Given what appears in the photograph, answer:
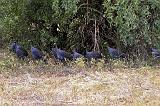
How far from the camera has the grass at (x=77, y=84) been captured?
8.22 m

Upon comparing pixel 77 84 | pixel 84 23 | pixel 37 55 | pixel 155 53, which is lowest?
pixel 77 84

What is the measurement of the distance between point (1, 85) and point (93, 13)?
3.65 m

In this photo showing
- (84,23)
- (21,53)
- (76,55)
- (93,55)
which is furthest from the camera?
(84,23)

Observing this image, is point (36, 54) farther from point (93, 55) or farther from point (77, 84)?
point (77, 84)

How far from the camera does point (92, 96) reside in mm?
8406

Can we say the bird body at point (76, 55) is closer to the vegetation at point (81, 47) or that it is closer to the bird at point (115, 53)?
the vegetation at point (81, 47)

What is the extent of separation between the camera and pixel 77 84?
9156 mm

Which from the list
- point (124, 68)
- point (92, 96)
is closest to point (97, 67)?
point (124, 68)

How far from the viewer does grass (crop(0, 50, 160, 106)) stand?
27.0 feet

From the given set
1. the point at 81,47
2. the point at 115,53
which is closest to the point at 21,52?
the point at 81,47

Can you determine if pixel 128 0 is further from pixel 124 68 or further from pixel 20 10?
pixel 20 10

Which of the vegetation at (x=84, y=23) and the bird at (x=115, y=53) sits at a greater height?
the vegetation at (x=84, y=23)

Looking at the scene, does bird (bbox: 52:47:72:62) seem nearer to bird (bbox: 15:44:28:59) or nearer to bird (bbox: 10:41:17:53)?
bird (bbox: 15:44:28:59)

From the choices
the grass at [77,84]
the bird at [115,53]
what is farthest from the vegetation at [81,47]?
the bird at [115,53]
